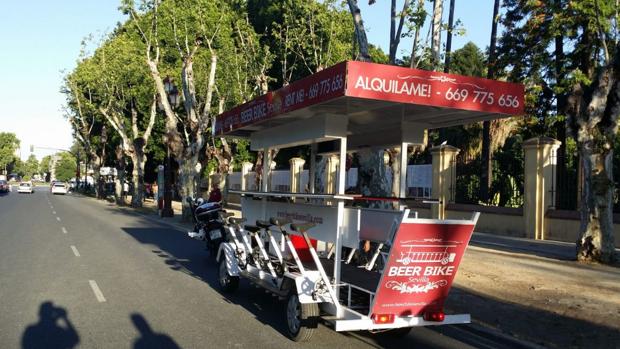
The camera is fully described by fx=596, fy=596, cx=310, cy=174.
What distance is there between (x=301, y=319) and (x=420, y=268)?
1372 millimetres

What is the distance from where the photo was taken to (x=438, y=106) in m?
6.23

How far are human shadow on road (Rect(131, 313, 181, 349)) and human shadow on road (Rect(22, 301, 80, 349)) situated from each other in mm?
674

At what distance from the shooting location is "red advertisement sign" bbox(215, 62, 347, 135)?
5918 mm

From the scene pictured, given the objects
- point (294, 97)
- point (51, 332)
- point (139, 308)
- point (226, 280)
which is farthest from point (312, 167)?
point (51, 332)

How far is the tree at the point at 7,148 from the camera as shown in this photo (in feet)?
461

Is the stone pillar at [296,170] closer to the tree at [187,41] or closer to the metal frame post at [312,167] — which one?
the tree at [187,41]

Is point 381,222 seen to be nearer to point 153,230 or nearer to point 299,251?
point 299,251

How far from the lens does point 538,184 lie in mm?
18516

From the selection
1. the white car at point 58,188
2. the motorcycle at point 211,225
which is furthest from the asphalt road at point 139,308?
the white car at point 58,188

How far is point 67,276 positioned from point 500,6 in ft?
67.9

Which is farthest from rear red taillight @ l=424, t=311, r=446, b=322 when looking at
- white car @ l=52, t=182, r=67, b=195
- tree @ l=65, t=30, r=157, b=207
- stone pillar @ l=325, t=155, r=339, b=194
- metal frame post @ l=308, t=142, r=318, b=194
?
white car @ l=52, t=182, r=67, b=195

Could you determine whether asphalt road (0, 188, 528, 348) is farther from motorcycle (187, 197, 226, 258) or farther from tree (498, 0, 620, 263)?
tree (498, 0, 620, 263)

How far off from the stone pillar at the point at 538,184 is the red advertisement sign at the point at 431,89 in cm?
1285

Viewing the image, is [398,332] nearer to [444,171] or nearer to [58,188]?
[444,171]
